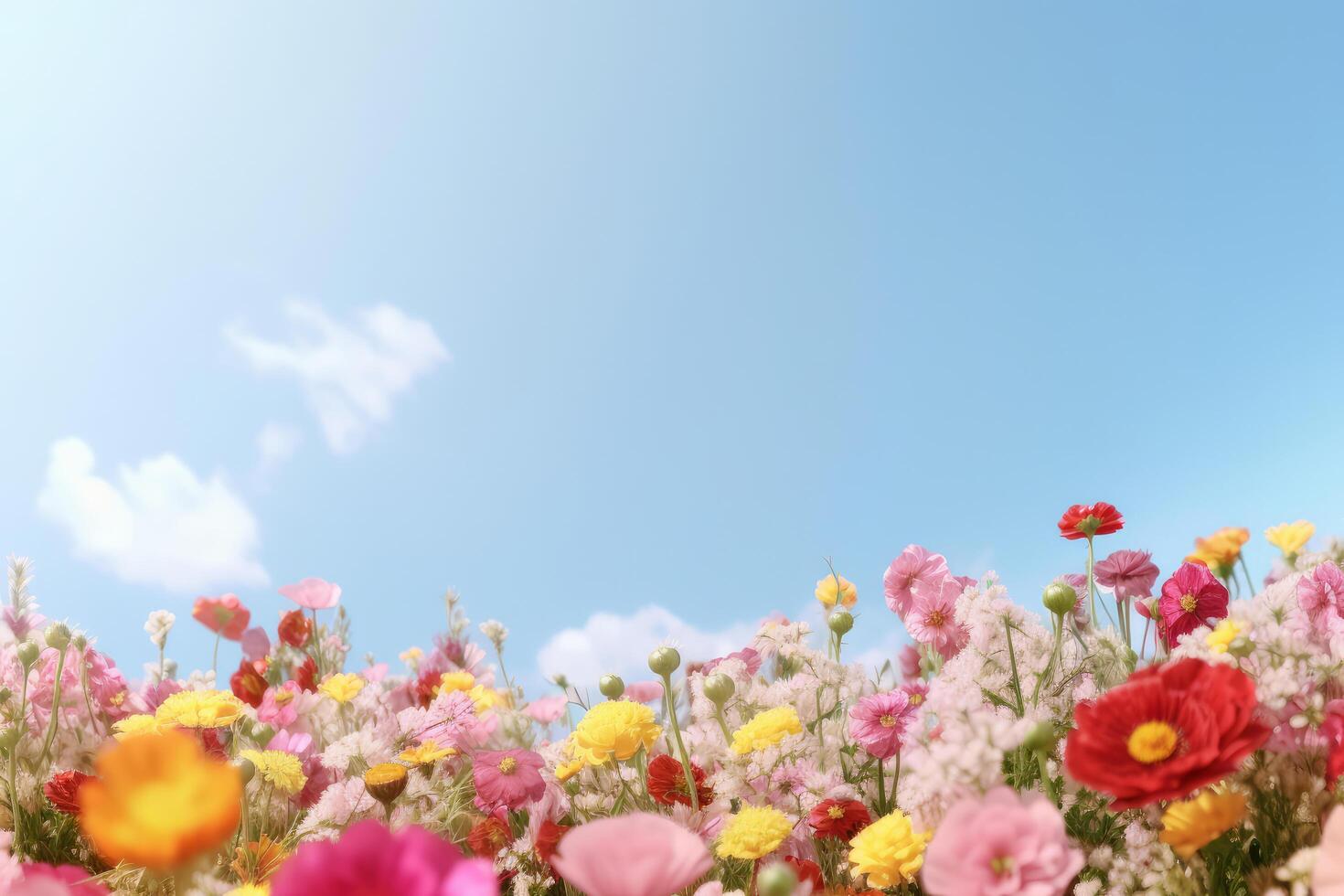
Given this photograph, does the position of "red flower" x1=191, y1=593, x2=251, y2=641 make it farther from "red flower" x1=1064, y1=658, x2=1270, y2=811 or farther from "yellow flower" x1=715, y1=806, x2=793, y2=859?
"red flower" x1=1064, y1=658, x2=1270, y2=811

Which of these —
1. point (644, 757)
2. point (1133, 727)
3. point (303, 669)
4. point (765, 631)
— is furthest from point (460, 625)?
point (1133, 727)

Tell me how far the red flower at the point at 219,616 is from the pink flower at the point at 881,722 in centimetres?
271

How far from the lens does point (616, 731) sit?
1.67 metres

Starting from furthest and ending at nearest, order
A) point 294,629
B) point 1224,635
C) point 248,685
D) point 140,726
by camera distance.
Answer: point 294,629 → point 248,685 → point 140,726 → point 1224,635

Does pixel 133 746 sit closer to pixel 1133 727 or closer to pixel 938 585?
pixel 1133 727

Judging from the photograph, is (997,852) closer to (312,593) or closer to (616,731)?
(616,731)

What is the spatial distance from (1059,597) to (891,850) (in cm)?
58

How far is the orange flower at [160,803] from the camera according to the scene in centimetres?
71

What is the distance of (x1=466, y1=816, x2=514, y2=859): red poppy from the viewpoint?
5.73 ft

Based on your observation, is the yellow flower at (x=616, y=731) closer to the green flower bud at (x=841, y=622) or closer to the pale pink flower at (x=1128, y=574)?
the green flower bud at (x=841, y=622)

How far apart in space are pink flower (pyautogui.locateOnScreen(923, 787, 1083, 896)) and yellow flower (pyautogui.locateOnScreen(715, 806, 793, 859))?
582 mm

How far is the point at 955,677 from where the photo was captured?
1.70 meters

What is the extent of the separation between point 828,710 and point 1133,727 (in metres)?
1.03

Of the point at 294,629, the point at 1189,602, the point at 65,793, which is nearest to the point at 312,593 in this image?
the point at 294,629
